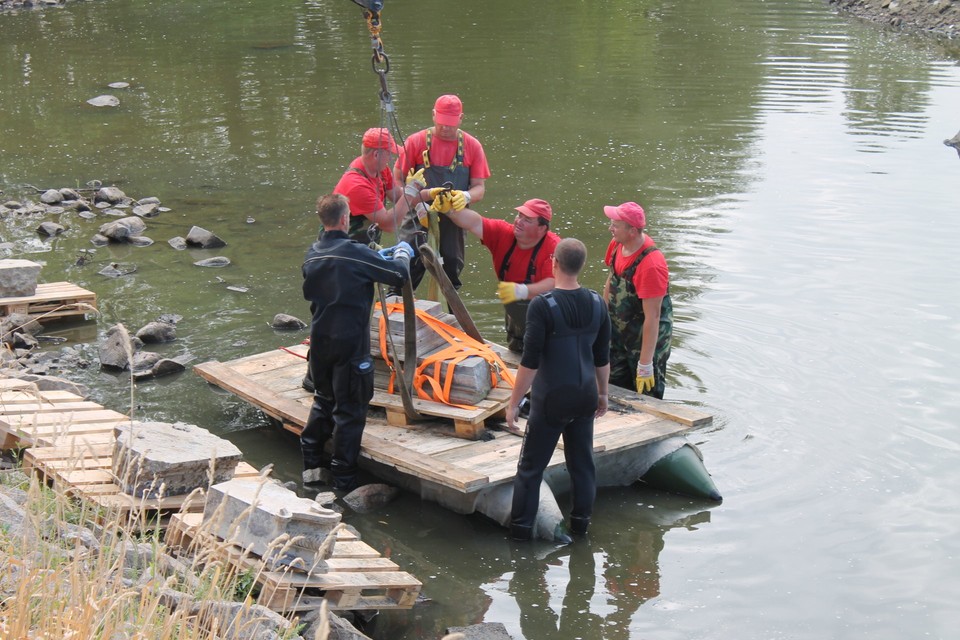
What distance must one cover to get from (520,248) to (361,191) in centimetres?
132

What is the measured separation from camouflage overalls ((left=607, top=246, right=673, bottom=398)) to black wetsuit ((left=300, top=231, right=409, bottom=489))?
1.51m

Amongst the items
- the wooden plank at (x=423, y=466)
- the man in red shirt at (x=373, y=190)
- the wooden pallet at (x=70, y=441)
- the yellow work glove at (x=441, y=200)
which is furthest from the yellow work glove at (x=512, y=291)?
the wooden pallet at (x=70, y=441)

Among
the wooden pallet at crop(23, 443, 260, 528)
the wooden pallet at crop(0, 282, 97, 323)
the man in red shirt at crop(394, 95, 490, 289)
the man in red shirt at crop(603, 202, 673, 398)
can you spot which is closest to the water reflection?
the man in red shirt at crop(603, 202, 673, 398)

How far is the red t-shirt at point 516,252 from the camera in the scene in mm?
7930

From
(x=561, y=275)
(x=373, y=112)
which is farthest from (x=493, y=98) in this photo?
(x=561, y=275)

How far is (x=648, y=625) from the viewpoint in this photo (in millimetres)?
5996

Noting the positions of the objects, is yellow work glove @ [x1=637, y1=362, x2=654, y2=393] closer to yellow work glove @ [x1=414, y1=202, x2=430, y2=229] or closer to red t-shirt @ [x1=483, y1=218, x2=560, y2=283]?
red t-shirt @ [x1=483, y1=218, x2=560, y2=283]

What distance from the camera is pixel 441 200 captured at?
8094 millimetres

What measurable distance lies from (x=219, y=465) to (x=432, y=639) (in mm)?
1488

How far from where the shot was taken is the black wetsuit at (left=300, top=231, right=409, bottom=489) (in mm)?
6965

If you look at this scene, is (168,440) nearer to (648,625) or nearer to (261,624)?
(261,624)

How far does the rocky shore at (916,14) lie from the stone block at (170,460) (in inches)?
949

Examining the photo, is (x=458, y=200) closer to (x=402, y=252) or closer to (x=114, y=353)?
(x=402, y=252)

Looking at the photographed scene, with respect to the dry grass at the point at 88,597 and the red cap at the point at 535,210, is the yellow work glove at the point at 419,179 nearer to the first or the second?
the red cap at the point at 535,210
